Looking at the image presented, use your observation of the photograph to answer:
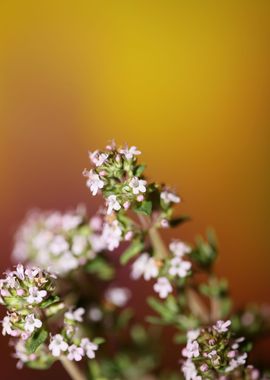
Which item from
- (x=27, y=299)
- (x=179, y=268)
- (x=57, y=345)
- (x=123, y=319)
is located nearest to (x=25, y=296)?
(x=27, y=299)

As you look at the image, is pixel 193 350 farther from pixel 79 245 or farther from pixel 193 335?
pixel 79 245

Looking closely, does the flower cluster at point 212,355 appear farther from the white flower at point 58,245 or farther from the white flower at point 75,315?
the white flower at point 58,245

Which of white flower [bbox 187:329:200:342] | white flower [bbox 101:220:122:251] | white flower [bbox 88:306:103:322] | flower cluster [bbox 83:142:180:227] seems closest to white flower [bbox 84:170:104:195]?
flower cluster [bbox 83:142:180:227]

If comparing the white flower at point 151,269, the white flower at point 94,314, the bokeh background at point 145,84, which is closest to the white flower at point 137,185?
the white flower at point 151,269

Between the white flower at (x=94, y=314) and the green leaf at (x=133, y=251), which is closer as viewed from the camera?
the green leaf at (x=133, y=251)

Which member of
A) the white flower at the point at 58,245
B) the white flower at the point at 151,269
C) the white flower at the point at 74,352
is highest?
the white flower at the point at 58,245

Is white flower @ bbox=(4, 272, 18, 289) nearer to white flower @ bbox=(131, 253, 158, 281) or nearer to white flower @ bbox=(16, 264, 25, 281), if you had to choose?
white flower @ bbox=(16, 264, 25, 281)
